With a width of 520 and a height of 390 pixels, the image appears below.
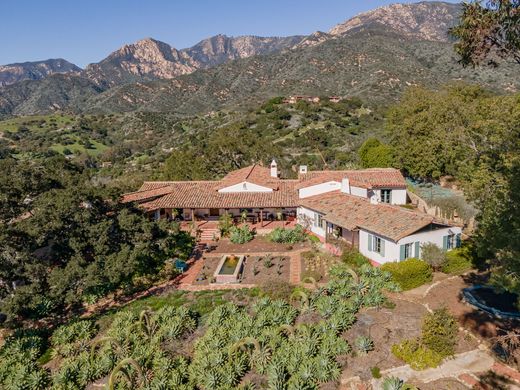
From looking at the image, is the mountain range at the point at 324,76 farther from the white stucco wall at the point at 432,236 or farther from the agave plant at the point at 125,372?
the agave plant at the point at 125,372

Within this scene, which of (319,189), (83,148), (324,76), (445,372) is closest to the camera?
(445,372)

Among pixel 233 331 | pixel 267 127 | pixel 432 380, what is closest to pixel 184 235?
pixel 233 331

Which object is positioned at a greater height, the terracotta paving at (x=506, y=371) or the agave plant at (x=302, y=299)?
the agave plant at (x=302, y=299)

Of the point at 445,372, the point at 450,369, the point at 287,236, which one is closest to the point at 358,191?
the point at 287,236

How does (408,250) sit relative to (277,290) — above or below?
above

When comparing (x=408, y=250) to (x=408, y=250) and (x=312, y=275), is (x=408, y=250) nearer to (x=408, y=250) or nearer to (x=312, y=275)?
(x=408, y=250)

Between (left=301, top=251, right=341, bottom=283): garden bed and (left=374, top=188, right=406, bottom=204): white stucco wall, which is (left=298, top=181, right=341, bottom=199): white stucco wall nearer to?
(left=374, top=188, right=406, bottom=204): white stucco wall

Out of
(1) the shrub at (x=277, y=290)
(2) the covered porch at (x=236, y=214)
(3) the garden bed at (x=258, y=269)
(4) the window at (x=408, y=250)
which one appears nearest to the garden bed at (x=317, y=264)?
(3) the garden bed at (x=258, y=269)

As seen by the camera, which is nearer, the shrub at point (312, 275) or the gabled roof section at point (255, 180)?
the shrub at point (312, 275)
